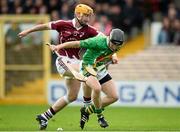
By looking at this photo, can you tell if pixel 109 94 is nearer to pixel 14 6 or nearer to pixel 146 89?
pixel 146 89

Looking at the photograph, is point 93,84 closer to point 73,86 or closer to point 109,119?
point 73,86

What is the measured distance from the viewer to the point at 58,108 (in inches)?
571

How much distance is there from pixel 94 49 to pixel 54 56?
36.0ft

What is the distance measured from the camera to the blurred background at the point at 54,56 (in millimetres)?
24266

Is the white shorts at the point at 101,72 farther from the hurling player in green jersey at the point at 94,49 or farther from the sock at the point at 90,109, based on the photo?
the sock at the point at 90,109

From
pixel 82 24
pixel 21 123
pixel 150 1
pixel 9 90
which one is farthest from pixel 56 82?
pixel 82 24

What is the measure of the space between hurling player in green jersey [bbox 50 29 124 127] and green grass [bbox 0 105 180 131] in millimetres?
818

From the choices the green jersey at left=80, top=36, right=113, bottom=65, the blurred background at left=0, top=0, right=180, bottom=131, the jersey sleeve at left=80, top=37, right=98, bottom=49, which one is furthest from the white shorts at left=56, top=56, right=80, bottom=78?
the blurred background at left=0, top=0, right=180, bottom=131

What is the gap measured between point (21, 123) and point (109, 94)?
248 centimetres

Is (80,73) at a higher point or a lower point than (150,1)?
lower

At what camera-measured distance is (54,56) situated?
2481cm

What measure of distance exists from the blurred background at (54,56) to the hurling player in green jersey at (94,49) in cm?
934

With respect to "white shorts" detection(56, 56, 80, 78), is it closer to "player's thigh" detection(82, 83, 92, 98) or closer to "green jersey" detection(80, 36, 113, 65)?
→ "player's thigh" detection(82, 83, 92, 98)

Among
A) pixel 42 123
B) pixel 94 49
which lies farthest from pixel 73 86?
pixel 94 49
